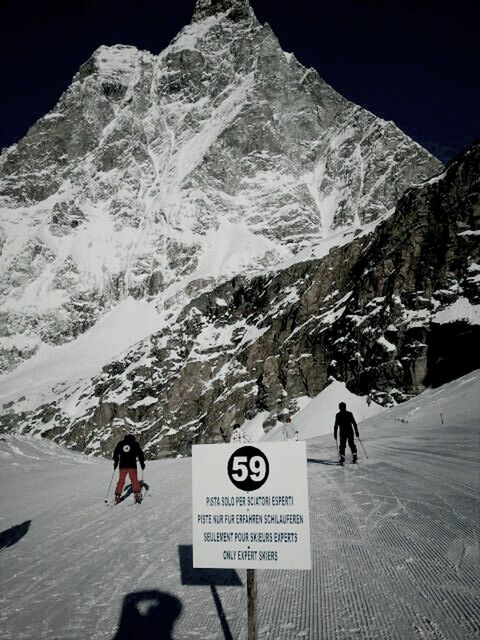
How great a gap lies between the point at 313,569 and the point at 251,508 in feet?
6.62

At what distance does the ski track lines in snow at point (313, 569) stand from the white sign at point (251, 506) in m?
0.82

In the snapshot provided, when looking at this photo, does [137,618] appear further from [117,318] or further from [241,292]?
[117,318]

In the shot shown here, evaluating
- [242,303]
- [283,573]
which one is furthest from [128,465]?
[242,303]

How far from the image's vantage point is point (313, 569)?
4.88 m

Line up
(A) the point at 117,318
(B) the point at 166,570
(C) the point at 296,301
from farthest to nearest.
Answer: (A) the point at 117,318 → (C) the point at 296,301 → (B) the point at 166,570

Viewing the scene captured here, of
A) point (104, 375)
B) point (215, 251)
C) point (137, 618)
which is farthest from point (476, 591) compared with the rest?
point (215, 251)

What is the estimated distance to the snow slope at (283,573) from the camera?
12.4ft

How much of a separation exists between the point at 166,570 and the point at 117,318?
Result: 175m

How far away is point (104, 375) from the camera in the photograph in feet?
383

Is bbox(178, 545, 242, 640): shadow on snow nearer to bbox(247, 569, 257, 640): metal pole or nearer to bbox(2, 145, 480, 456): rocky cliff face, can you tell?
bbox(247, 569, 257, 640): metal pole

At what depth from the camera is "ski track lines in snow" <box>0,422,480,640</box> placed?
3.77m

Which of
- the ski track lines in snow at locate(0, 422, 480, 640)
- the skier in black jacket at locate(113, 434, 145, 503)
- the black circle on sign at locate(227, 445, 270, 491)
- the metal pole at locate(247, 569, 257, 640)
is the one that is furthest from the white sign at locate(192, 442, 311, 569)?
the skier in black jacket at locate(113, 434, 145, 503)

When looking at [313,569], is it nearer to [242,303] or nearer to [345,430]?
[345,430]

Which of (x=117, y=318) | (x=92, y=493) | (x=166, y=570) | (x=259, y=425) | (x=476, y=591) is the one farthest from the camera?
(x=117, y=318)
